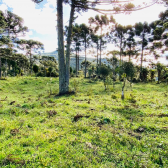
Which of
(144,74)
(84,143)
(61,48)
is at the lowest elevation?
(84,143)

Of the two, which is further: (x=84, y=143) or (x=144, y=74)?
(x=144, y=74)

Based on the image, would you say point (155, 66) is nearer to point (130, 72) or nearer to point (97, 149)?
point (130, 72)

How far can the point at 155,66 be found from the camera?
2442cm

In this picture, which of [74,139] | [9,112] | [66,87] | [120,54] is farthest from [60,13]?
[120,54]

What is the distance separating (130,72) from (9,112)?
7654 mm

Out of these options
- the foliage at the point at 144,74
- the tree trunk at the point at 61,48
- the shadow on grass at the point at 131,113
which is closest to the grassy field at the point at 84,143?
the shadow on grass at the point at 131,113

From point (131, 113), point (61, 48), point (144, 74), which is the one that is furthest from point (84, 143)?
point (144, 74)

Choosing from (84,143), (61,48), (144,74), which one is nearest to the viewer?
(84,143)

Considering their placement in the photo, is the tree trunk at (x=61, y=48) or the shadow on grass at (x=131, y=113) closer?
the shadow on grass at (x=131, y=113)

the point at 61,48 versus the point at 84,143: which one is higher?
the point at 61,48

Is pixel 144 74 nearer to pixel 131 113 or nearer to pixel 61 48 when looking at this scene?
pixel 61 48

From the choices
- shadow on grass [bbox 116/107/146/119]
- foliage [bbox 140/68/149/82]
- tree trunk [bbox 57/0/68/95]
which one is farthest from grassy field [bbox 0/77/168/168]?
foliage [bbox 140/68/149/82]

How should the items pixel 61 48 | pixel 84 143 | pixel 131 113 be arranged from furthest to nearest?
pixel 61 48 → pixel 131 113 → pixel 84 143

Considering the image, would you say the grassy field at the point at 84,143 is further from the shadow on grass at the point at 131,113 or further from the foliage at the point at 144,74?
the foliage at the point at 144,74
